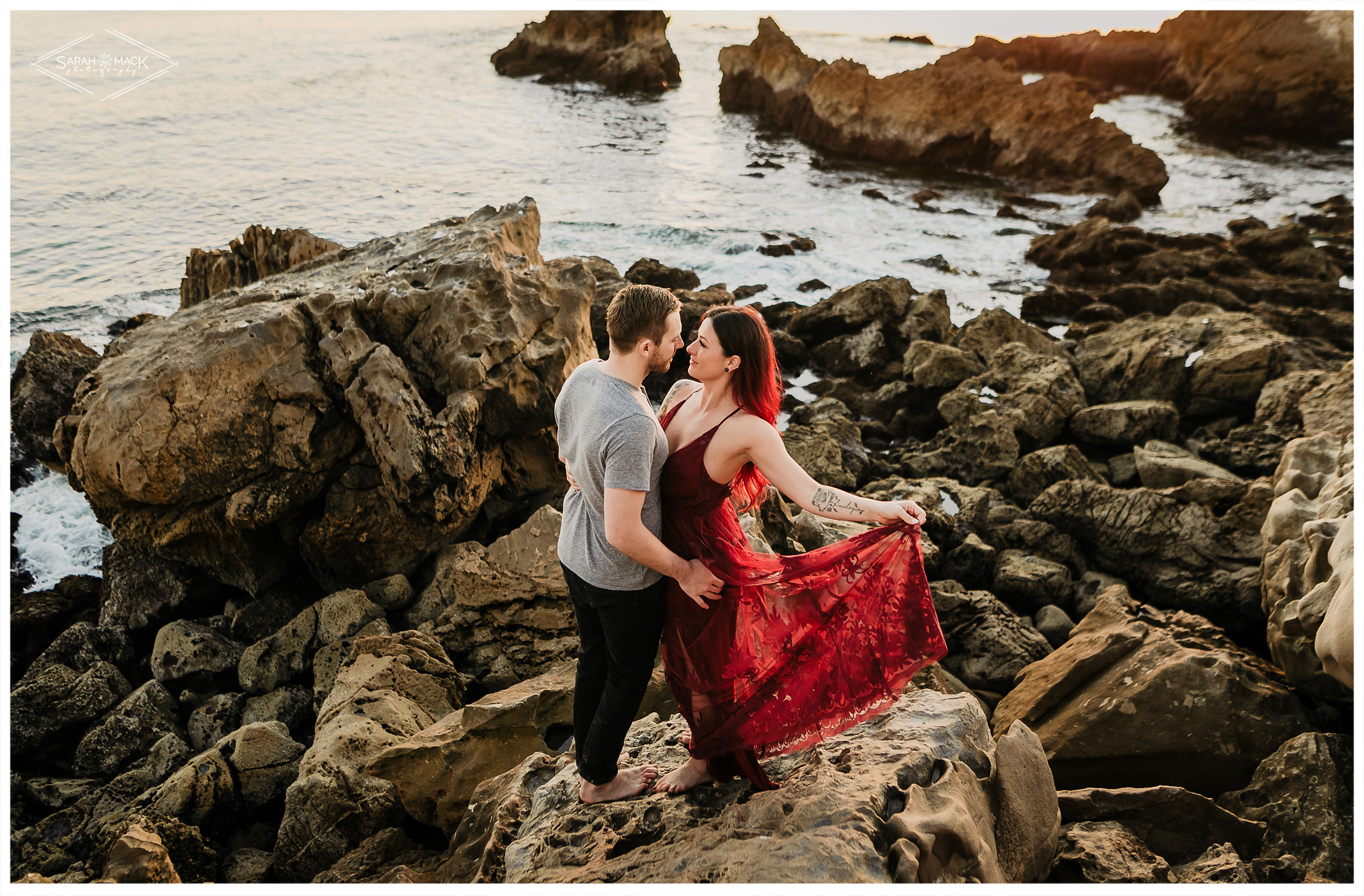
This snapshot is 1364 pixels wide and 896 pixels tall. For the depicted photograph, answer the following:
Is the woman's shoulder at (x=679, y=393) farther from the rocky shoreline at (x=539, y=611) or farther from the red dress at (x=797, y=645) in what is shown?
the rocky shoreline at (x=539, y=611)

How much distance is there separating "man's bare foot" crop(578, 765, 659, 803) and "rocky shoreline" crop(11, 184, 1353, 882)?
0.05 m

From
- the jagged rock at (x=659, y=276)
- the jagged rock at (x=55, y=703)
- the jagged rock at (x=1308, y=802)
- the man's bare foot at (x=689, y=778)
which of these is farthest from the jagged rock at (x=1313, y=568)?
the jagged rock at (x=659, y=276)

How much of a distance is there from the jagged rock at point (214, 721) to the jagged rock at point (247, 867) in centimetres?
143

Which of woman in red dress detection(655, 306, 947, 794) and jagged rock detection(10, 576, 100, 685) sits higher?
woman in red dress detection(655, 306, 947, 794)

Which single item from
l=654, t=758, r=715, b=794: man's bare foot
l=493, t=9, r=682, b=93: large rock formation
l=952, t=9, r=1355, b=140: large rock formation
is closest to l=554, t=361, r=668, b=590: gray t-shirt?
l=654, t=758, r=715, b=794: man's bare foot

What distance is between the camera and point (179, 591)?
22.1 ft

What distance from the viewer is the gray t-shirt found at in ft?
8.71

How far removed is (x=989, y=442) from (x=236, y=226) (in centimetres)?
1163

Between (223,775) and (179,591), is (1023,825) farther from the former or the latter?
(179,591)

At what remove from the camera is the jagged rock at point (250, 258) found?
34.4 feet

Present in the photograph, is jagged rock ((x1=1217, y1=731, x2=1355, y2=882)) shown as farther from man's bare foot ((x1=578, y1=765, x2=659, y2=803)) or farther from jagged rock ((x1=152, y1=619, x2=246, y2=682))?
jagged rock ((x1=152, y1=619, x2=246, y2=682))

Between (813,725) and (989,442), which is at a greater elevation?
(813,725)

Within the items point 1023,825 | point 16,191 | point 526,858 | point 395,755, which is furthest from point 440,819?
point 16,191

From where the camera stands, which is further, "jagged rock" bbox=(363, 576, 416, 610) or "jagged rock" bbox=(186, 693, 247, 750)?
→ "jagged rock" bbox=(363, 576, 416, 610)
